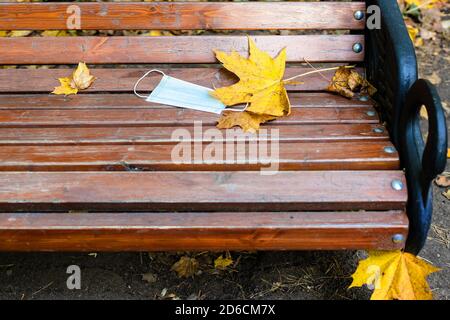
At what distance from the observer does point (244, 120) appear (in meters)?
2.11

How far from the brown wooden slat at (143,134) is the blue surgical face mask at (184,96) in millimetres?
183

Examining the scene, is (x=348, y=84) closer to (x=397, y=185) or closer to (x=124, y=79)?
(x=397, y=185)

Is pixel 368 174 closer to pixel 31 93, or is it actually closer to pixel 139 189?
pixel 139 189

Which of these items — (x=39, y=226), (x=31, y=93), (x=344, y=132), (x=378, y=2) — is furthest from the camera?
(x=31, y=93)

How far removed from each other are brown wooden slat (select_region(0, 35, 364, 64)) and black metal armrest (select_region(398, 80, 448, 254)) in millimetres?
613

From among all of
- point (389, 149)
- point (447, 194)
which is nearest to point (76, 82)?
point (389, 149)

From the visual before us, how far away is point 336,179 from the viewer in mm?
1789

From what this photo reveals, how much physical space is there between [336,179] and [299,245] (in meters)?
0.25

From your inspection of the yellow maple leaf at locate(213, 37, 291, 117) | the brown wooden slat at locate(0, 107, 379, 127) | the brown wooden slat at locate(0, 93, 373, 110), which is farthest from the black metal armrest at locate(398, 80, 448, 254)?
the yellow maple leaf at locate(213, 37, 291, 117)

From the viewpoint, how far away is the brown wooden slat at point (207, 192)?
1747 millimetres

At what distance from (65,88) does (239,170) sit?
39.6 inches

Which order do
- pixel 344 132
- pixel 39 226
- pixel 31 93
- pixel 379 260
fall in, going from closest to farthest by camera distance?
pixel 39 226, pixel 379 260, pixel 344 132, pixel 31 93
